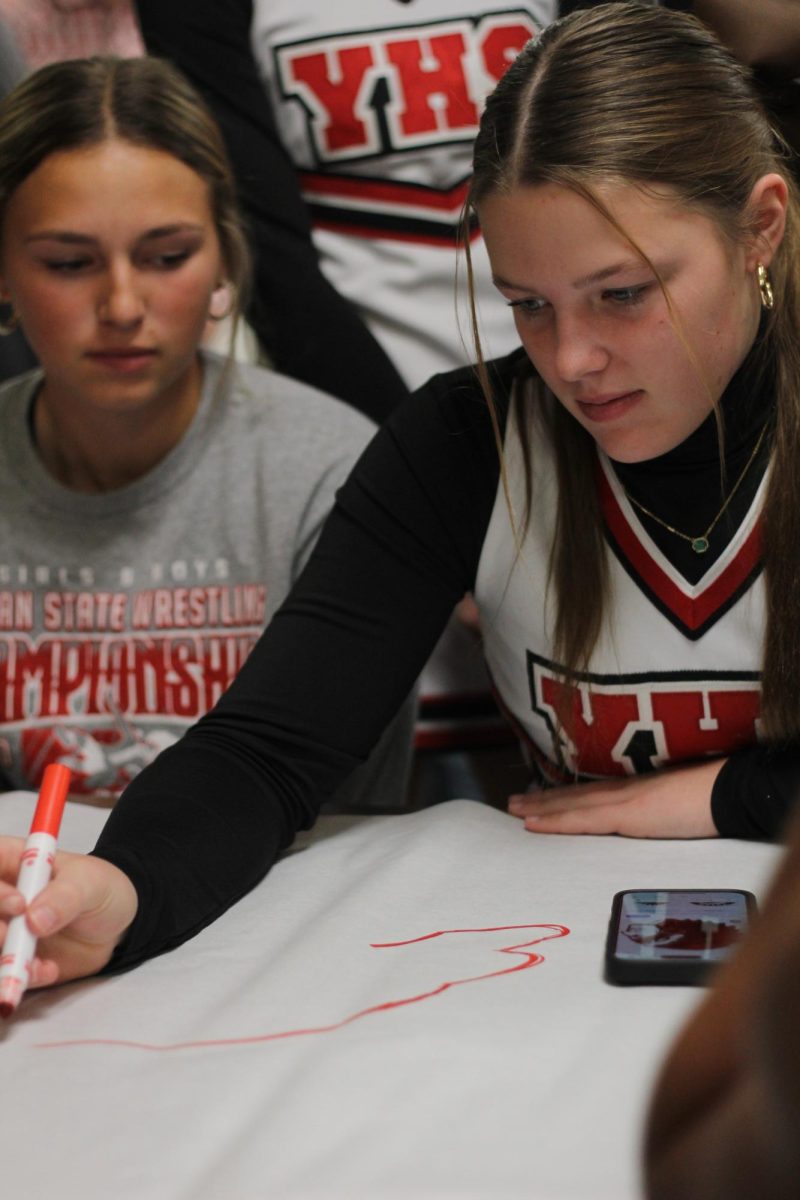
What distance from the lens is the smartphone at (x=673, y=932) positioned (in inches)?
32.3

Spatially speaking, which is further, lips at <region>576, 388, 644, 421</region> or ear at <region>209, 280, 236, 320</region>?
ear at <region>209, 280, 236, 320</region>

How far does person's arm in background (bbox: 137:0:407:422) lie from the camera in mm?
1571

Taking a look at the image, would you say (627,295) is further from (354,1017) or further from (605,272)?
(354,1017)

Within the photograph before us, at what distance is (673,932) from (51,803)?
38 centimetres

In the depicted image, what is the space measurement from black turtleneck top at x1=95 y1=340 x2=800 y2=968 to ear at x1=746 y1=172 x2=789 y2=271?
9 centimetres

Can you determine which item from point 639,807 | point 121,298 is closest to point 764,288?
point 639,807

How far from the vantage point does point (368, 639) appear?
119 cm

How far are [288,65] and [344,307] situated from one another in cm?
25

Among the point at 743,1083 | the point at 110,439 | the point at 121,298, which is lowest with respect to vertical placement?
the point at 743,1083

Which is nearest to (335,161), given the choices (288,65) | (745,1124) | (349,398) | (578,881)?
(288,65)

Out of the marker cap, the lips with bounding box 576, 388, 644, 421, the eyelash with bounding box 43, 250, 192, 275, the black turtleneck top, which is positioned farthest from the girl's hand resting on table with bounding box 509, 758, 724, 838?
the eyelash with bounding box 43, 250, 192, 275

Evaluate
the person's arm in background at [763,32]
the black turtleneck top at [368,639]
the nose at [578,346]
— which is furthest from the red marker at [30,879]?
the person's arm in background at [763,32]

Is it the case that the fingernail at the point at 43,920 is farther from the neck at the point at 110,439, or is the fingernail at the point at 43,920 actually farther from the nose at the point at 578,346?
the neck at the point at 110,439

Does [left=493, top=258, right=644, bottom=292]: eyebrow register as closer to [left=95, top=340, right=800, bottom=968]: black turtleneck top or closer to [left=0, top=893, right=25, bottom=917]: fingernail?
[left=95, top=340, right=800, bottom=968]: black turtleneck top
